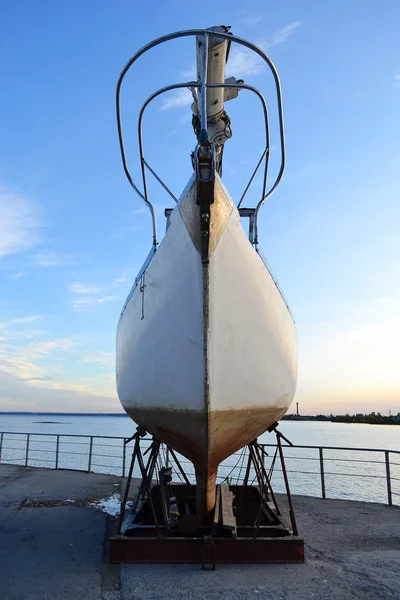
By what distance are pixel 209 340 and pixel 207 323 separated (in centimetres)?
16

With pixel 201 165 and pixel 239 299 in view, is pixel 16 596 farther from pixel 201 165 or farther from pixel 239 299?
pixel 201 165

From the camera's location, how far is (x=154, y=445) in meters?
6.40

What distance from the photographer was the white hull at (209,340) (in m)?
4.12

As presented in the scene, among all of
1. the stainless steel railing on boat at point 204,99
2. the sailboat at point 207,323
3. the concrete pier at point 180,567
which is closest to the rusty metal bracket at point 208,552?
the concrete pier at point 180,567

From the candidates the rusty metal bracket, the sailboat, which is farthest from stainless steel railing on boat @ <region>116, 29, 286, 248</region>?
the rusty metal bracket

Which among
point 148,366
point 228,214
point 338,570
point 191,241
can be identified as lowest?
point 338,570

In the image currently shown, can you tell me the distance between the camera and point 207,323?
4.09 meters

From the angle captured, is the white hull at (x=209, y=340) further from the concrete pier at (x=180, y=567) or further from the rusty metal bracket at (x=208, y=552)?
the concrete pier at (x=180, y=567)

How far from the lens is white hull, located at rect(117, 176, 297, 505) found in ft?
13.5

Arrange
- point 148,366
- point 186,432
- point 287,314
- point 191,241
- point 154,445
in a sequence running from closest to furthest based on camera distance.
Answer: point 191,241
point 186,432
point 148,366
point 287,314
point 154,445

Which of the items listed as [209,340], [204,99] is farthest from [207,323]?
[204,99]

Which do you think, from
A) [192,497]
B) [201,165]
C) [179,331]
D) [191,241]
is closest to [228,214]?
[191,241]

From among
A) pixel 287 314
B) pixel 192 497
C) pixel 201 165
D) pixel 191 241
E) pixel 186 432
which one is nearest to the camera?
pixel 201 165

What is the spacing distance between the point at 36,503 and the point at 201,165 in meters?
6.43
